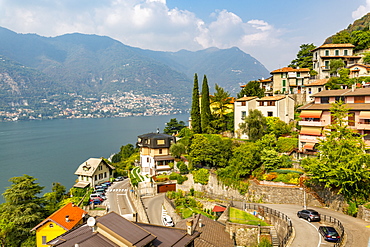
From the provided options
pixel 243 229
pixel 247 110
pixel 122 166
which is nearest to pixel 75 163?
pixel 122 166

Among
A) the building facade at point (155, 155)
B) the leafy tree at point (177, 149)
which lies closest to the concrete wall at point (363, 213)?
the leafy tree at point (177, 149)

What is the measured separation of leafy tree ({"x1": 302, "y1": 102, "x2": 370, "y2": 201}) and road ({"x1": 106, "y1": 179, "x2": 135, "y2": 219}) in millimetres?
20559

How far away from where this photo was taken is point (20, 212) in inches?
1238

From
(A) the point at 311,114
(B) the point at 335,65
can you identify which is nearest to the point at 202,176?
(A) the point at 311,114

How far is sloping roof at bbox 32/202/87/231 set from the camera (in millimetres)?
26453

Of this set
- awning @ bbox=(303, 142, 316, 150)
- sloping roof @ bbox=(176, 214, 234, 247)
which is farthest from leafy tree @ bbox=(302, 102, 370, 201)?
sloping roof @ bbox=(176, 214, 234, 247)

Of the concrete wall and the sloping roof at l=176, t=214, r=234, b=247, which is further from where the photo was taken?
the concrete wall

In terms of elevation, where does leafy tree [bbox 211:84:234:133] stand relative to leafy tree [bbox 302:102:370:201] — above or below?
above

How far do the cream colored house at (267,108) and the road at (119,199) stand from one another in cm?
2002

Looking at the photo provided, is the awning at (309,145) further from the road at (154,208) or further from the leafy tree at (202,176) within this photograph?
the road at (154,208)

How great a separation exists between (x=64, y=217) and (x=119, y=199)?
13.5 m

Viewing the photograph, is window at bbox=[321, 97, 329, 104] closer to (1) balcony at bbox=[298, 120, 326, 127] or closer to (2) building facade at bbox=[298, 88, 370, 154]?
(2) building facade at bbox=[298, 88, 370, 154]

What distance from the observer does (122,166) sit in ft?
222

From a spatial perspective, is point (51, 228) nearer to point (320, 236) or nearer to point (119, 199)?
point (119, 199)
